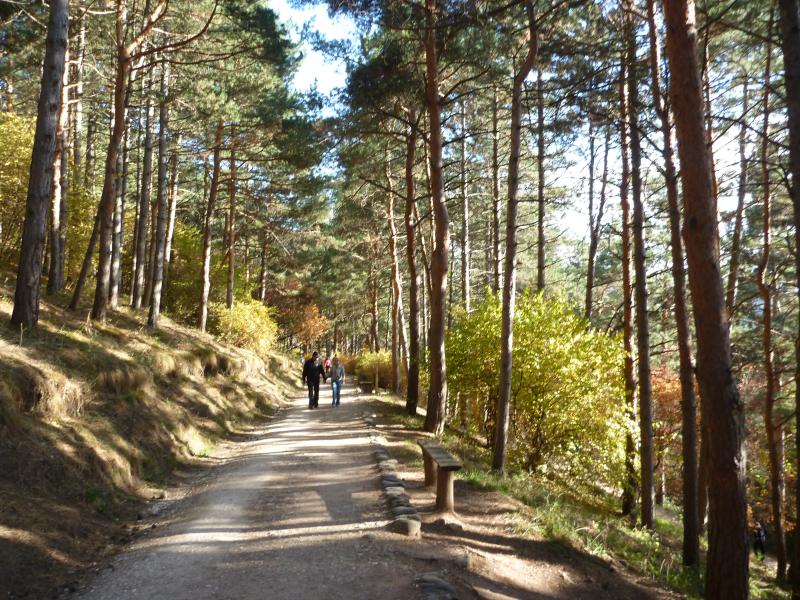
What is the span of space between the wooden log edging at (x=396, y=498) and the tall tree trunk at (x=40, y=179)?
6.59m

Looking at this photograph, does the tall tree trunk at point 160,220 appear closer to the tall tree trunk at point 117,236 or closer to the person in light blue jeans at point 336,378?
the tall tree trunk at point 117,236

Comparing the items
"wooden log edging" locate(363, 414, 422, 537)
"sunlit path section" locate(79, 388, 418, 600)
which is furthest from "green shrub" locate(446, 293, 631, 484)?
"sunlit path section" locate(79, 388, 418, 600)

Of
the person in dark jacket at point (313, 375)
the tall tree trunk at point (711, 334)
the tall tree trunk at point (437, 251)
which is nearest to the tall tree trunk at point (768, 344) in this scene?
the tall tree trunk at point (437, 251)

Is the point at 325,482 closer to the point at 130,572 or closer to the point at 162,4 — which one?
the point at 130,572

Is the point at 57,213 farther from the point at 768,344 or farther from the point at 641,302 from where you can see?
the point at 768,344

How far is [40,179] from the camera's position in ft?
32.7

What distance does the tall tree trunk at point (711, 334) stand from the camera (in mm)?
5977

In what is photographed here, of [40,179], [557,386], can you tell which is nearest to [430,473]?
[557,386]

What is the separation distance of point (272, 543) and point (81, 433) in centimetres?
363

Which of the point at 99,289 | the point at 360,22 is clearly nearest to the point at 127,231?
the point at 99,289

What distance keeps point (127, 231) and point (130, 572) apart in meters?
25.6

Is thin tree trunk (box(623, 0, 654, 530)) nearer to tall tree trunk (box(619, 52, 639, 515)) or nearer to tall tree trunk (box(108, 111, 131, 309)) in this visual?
tall tree trunk (box(619, 52, 639, 515))

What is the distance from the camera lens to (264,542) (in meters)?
6.07

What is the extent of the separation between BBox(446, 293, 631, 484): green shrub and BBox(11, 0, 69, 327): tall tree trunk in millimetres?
9672
